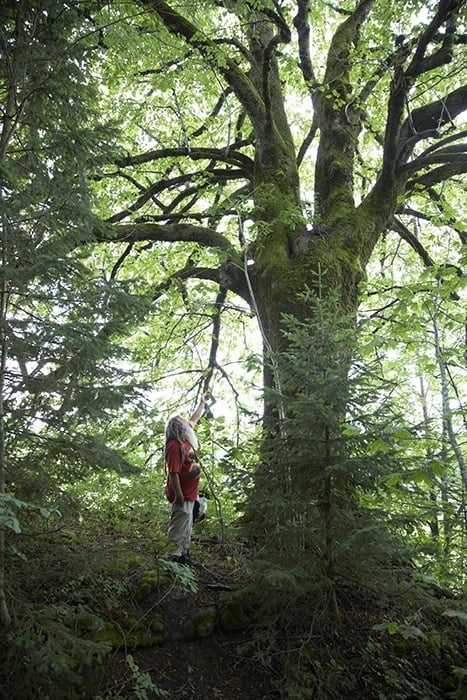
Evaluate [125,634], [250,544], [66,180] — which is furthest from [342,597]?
[66,180]

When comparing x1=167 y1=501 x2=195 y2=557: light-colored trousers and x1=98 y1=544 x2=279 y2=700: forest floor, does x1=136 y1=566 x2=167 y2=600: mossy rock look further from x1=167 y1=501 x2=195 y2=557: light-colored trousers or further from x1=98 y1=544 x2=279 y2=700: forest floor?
x1=167 y1=501 x2=195 y2=557: light-colored trousers

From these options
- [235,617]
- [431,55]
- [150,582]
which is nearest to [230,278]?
[431,55]

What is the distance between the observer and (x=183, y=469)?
185 inches

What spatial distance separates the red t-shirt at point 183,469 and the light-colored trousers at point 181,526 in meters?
0.09

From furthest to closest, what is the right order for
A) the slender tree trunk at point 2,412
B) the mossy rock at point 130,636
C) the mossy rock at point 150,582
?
1. the mossy rock at point 150,582
2. the mossy rock at point 130,636
3. the slender tree trunk at point 2,412

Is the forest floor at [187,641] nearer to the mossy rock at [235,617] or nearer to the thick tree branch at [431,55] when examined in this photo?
the mossy rock at [235,617]

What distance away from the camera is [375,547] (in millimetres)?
3336

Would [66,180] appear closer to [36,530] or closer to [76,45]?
[76,45]

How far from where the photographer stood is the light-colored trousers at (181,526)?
4.48 meters

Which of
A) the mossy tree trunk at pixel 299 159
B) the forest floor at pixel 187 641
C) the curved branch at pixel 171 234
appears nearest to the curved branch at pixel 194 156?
the mossy tree trunk at pixel 299 159

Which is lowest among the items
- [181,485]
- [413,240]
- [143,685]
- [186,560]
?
[143,685]

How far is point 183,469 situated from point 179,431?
0.38 m

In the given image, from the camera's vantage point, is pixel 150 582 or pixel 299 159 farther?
pixel 299 159

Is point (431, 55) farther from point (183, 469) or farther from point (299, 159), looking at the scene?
point (183, 469)
